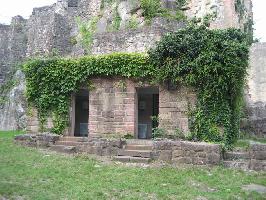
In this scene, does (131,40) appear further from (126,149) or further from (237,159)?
(237,159)

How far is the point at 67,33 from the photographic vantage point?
23109 millimetres

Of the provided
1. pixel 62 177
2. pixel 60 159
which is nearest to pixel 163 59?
pixel 60 159

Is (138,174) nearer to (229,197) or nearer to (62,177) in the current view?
(62,177)

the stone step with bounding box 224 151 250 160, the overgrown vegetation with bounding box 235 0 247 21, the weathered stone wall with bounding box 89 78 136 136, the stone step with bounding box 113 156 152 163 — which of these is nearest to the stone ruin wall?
the overgrown vegetation with bounding box 235 0 247 21

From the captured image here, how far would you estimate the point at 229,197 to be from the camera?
26.0ft

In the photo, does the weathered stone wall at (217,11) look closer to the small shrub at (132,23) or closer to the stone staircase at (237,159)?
A: the small shrub at (132,23)

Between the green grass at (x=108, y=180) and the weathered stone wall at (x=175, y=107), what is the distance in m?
3.19

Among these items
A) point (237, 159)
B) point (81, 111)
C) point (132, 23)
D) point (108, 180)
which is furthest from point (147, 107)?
point (108, 180)

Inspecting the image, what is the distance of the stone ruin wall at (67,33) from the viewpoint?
17672mm

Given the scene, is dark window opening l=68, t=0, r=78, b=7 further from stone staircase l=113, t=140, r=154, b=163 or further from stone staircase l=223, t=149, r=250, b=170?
stone staircase l=223, t=149, r=250, b=170

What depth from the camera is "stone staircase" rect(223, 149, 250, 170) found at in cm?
1050

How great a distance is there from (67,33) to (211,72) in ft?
41.3

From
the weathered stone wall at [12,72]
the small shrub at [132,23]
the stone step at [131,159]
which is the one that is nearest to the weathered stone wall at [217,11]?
the small shrub at [132,23]

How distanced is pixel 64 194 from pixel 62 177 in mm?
1384
